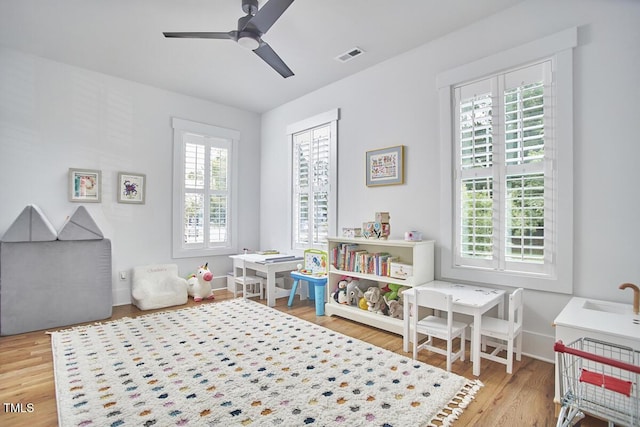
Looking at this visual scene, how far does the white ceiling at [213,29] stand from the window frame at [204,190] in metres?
0.71

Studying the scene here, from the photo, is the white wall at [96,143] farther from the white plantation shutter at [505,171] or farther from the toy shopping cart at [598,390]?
the toy shopping cart at [598,390]

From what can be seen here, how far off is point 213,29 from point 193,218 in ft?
8.68

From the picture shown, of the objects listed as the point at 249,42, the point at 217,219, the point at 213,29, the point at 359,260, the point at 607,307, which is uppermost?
the point at 213,29

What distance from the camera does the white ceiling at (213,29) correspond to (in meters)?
2.71

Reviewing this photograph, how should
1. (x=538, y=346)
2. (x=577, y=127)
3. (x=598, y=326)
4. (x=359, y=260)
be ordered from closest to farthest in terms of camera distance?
(x=598, y=326) → (x=577, y=127) → (x=538, y=346) → (x=359, y=260)

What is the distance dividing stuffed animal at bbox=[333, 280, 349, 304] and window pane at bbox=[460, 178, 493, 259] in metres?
1.33

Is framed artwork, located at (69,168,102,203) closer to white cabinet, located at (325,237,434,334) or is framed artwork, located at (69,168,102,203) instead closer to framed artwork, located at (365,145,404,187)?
white cabinet, located at (325,237,434,334)

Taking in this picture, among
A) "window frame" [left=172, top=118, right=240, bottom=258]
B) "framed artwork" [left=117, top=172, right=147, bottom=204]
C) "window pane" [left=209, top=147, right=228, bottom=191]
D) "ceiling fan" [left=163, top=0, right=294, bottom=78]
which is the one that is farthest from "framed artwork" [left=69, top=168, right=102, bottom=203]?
"ceiling fan" [left=163, top=0, right=294, bottom=78]

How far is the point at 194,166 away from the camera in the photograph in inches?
188

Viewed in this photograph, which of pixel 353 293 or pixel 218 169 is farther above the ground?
pixel 218 169

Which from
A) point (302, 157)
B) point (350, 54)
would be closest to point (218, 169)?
point (302, 157)

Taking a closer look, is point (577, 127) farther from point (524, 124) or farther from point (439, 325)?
point (439, 325)

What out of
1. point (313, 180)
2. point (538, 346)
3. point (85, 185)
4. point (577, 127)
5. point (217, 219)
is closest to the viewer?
point (577, 127)

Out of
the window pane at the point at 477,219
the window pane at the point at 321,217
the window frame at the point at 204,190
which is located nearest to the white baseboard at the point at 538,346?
the window pane at the point at 477,219
